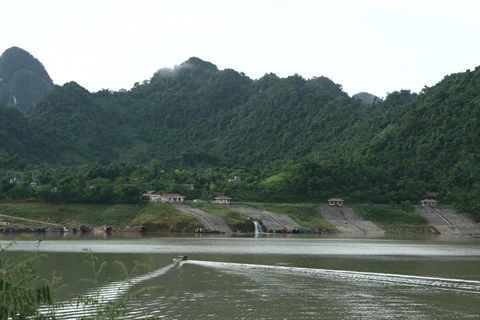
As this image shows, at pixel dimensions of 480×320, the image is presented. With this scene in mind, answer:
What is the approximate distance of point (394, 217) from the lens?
95.0 m

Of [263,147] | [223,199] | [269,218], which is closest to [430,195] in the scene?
[269,218]

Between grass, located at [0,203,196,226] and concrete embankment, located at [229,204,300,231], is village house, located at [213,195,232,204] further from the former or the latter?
grass, located at [0,203,196,226]

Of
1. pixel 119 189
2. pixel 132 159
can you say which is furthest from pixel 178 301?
pixel 132 159

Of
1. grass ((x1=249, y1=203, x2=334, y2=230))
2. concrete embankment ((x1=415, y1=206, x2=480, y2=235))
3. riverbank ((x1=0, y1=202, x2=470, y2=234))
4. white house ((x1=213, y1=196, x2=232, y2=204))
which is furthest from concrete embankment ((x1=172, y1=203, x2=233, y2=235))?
concrete embankment ((x1=415, y1=206, x2=480, y2=235))

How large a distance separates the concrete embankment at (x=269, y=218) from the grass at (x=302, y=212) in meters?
1.23

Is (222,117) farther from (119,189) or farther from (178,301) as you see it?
(178,301)

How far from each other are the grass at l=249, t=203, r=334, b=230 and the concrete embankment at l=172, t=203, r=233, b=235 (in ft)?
29.8

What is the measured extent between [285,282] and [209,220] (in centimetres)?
5024

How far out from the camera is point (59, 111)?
560 feet

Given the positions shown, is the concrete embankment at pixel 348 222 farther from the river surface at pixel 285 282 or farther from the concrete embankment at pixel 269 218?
the river surface at pixel 285 282

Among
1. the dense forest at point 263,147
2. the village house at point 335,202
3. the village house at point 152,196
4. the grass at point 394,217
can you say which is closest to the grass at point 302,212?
the village house at point 335,202

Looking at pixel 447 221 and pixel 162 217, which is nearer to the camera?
pixel 162 217

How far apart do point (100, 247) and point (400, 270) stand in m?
25.4

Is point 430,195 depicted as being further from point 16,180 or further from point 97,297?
point 97,297
